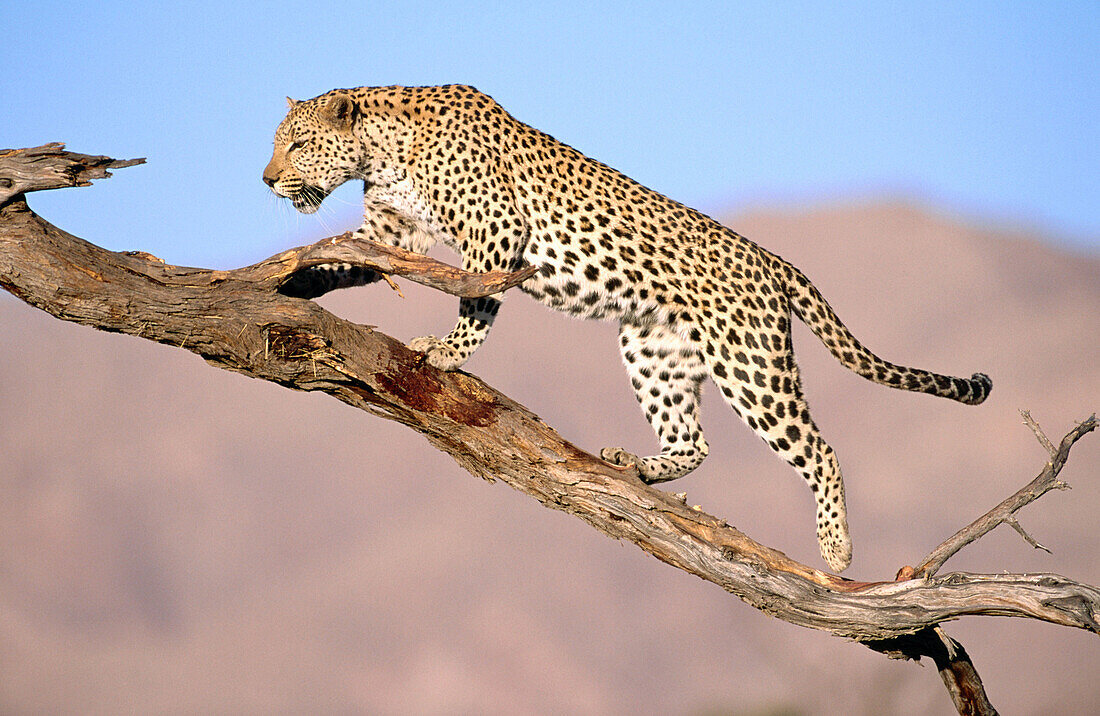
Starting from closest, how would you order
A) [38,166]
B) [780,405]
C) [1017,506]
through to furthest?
1. [38,166]
2. [1017,506]
3. [780,405]

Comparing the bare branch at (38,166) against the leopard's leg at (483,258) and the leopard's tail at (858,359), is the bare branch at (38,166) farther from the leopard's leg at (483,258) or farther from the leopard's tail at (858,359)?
the leopard's tail at (858,359)

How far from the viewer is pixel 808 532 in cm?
5131

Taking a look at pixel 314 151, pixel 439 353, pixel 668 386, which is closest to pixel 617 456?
pixel 668 386

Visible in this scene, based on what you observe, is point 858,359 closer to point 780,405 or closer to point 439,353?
point 780,405

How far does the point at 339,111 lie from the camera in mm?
9484

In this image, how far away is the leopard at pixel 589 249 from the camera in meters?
9.00

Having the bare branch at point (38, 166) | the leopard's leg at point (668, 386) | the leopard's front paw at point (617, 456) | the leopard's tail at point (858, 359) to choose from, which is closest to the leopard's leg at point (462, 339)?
the leopard's front paw at point (617, 456)

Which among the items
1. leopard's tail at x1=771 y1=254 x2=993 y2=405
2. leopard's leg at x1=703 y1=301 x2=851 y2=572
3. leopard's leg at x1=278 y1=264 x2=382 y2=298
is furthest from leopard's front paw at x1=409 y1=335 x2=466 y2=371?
leopard's tail at x1=771 y1=254 x2=993 y2=405

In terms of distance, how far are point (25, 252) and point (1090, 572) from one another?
49187mm

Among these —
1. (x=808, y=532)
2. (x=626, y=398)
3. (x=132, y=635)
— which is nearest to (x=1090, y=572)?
(x=808, y=532)

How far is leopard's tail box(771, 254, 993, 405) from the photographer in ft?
31.1

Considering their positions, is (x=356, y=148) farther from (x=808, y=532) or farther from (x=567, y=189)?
(x=808, y=532)

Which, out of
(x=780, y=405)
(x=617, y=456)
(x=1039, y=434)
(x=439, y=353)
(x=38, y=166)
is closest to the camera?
(x=38, y=166)

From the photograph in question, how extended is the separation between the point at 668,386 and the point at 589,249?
58.4 inches
